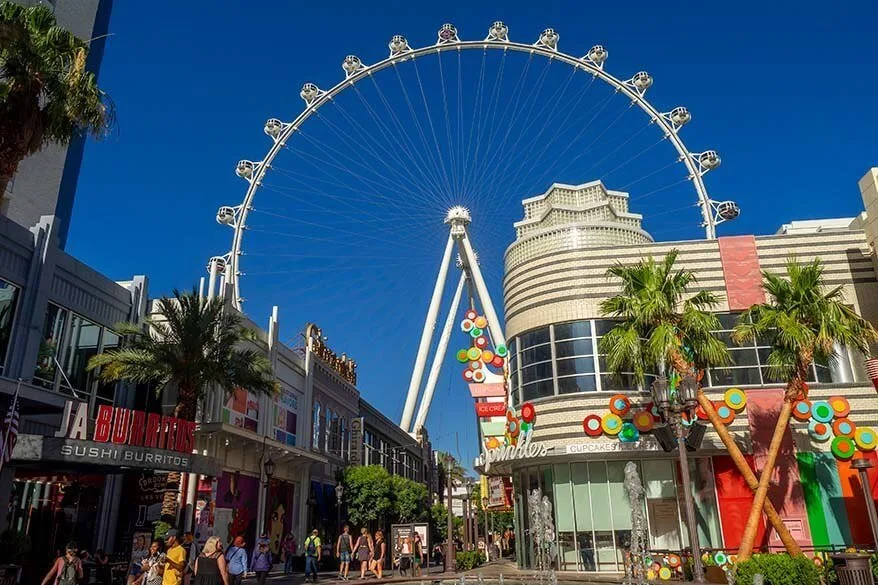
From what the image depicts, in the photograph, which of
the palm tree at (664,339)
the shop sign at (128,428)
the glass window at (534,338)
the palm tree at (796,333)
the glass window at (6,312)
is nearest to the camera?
the shop sign at (128,428)

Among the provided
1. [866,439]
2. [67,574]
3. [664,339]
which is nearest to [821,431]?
[866,439]

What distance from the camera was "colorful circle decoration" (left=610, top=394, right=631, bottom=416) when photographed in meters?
27.9

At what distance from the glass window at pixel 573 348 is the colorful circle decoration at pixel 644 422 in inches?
129

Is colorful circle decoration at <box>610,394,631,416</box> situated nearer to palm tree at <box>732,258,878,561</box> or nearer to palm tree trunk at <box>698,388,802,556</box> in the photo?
palm tree trunk at <box>698,388,802,556</box>

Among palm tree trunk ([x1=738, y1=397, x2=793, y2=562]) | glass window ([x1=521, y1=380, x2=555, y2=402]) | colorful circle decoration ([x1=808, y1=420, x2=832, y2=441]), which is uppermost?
glass window ([x1=521, y1=380, x2=555, y2=402])

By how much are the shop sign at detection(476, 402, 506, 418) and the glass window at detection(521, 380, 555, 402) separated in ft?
17.6

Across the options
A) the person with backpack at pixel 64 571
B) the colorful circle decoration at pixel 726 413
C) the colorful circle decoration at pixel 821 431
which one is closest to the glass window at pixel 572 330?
the colorful circle decoration at pixel 726 413

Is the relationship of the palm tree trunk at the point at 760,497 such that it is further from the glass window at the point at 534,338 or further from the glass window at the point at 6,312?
the glass window at the point at 6,312

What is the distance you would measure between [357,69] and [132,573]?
3142 centimetres

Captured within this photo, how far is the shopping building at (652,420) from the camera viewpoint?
27.3 meters

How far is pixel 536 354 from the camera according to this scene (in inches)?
1201

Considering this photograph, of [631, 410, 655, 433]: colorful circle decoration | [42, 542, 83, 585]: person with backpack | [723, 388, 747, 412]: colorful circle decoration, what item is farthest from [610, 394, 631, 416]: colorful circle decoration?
[42, 542, 83, 585]: person with backpack

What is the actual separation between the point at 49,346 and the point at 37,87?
29.2 ft

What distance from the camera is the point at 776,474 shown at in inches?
1085
